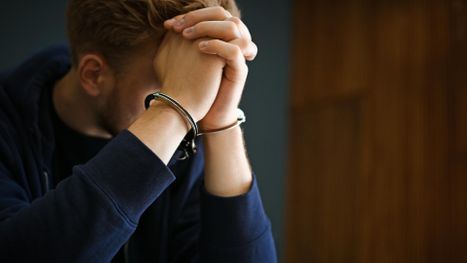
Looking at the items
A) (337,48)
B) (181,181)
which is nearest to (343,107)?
(337,48)

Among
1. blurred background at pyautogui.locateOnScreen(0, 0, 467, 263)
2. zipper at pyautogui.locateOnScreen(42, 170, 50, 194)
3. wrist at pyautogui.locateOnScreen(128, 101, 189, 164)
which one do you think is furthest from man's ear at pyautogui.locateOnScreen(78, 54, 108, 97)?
blurred background at pyautogui.locateOnScreen(0, 0, 467, 263)

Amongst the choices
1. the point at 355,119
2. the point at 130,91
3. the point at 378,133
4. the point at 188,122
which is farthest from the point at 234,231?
Answer: the point at 355,119

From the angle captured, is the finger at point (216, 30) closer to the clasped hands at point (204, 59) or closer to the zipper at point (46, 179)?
the clasped hands at point (204, 59)

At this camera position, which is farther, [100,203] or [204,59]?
[204,59]

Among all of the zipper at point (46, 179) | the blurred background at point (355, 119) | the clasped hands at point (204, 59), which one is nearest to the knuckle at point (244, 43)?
the clasped hands at point (204, 59)

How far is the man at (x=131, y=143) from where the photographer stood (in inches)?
25.8

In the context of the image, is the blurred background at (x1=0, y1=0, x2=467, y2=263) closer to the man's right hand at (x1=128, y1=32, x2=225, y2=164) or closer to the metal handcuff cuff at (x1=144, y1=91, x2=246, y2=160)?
the metal handcuff cuff at (x1=144, y1=91, x2=246, y2=160)

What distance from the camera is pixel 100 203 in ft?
2.11

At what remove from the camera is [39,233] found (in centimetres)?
65

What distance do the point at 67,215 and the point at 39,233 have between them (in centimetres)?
4

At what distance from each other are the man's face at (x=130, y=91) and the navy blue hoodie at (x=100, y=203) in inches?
4.8

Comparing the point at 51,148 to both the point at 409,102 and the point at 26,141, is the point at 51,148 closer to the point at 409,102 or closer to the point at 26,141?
the point at 26,141

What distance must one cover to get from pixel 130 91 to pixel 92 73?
0.33 feet

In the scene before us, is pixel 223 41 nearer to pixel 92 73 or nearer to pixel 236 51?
pixel 236 51
